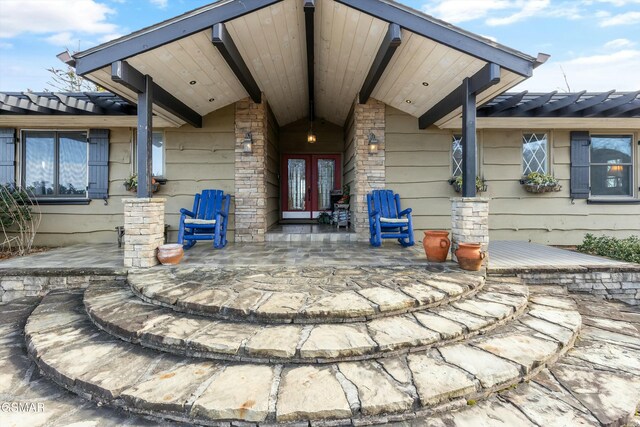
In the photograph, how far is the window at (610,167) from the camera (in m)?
5.27

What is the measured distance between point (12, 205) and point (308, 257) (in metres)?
4.82

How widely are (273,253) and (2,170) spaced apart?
4.93 meters

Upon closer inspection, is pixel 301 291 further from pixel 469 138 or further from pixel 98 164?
pixel 98 164

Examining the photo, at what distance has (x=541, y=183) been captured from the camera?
5.04 m

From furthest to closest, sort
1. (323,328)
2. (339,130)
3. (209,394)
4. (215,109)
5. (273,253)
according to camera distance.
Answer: (339,130) → (215,109) → (273,253) → (323,328) → (209,394)

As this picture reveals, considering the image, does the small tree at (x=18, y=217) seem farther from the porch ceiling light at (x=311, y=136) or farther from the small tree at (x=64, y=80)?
the small tree at (x=64, y=80)

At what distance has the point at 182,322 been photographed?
6.87 feet

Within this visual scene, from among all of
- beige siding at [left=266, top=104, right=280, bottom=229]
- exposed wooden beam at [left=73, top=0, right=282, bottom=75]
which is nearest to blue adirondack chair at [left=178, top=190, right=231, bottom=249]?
beige siding at [left=266, top=104, right=280, bottom=229]

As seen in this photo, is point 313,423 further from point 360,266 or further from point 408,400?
point 360,266

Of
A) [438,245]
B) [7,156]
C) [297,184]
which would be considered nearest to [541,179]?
[438,245]

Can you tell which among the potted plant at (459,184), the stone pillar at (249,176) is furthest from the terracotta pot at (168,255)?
the potted plant at (459,184)

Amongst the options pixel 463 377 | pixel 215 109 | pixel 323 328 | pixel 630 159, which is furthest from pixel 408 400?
pixel 630 159

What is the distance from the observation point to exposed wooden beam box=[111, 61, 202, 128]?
117 inches

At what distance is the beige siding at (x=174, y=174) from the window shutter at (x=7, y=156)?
0.84 meters
